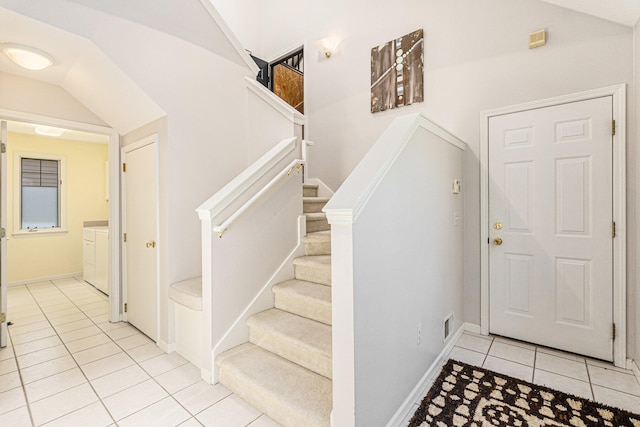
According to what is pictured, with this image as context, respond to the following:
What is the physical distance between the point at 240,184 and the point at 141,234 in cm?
160

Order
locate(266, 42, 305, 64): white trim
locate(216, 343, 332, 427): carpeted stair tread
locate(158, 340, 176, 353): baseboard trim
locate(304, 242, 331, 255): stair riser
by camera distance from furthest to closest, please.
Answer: locate(266, 42, 305, 64): white trim
locate(304, 242, 331, 255): stair riser
locate(158, 340, 176, 353): baseboard trim
locate(216, 343, 332, 427): carpeted stair tread

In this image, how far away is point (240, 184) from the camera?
2145 mm

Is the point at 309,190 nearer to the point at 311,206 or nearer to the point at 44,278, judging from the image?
the point at 311,206

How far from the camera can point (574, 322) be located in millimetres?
2451

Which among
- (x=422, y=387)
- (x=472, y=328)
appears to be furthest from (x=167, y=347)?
(x=472, y=328)

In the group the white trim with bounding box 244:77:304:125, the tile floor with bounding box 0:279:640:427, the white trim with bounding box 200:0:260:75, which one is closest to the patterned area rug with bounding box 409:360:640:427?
the tile floor with bounding box 0:279:640:427

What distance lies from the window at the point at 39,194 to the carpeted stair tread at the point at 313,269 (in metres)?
5.39

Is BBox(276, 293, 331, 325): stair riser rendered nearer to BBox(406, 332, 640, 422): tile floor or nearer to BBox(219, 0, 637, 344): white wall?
BBox(406, 332, 640, 422): tile floor

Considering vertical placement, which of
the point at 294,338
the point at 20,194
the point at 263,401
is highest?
the point at 20,194

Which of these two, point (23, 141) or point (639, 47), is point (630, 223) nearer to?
point (639, 47)

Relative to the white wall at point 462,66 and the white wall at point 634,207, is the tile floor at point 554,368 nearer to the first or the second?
the white wall at point 634,207

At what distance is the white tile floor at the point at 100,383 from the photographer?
1.77 meters

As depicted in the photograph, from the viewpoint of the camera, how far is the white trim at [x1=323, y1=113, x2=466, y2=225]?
1330 mm

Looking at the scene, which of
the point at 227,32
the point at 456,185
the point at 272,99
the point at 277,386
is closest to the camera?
the point at 277,386
